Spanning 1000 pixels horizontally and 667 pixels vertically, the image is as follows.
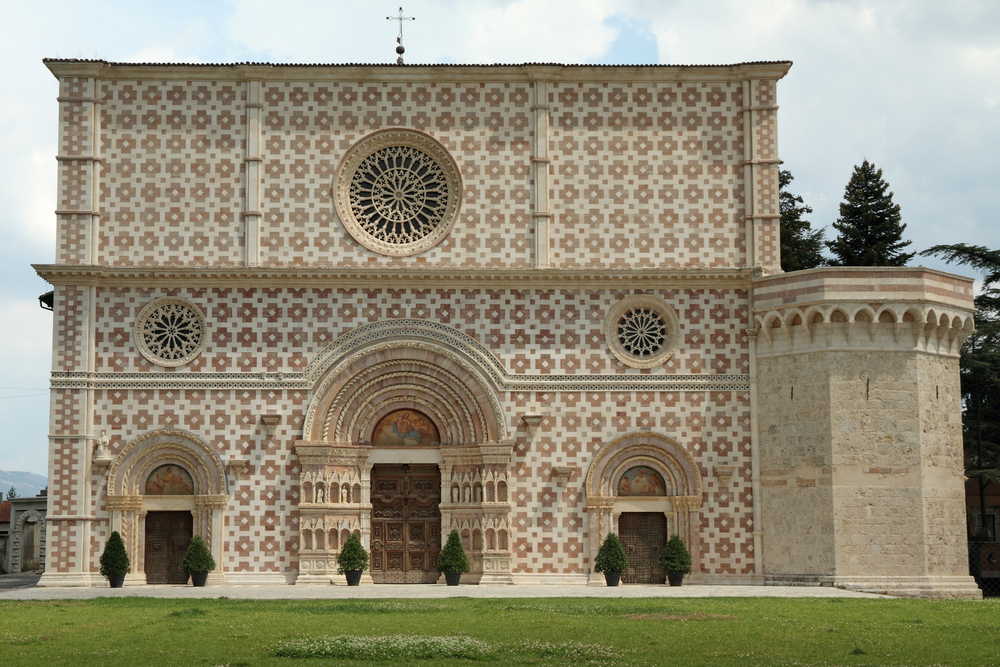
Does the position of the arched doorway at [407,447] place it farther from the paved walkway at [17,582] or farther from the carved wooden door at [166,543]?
the paved walkway at [17,582]

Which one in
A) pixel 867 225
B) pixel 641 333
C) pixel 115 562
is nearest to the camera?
pixel 115 562

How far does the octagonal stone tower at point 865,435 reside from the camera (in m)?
31.2

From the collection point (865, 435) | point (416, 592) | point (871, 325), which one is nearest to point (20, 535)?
point (416, 592)

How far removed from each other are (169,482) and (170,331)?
12.8ft

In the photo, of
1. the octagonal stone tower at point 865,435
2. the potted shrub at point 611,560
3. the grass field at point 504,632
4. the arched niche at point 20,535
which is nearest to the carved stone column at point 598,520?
the potted shrub at point 611,560

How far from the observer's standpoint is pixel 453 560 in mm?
31594

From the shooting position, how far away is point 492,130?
34062 millimetres

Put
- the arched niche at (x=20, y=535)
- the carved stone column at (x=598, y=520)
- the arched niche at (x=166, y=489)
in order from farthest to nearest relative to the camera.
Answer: the arched niche at (x=20, y=535) → the carved stone column at (x=598, y=520) → the arched niche at (x=166, y=489)

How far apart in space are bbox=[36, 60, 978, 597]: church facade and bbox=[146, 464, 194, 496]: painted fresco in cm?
7

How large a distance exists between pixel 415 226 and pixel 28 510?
29.0 metres

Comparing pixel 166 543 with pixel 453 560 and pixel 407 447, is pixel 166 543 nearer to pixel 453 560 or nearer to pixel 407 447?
pixel 407 447

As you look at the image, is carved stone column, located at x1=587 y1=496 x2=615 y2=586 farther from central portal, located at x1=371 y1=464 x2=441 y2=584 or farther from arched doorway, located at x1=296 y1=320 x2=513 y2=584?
central portal, located at x1=371 y1=464 x2=441 y2=584

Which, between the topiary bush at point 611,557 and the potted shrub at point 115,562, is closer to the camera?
the potted shrub at point 115,562

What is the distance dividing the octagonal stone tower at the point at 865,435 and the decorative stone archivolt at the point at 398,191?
9.01 meters
